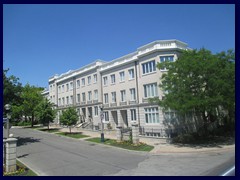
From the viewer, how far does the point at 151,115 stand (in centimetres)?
2750

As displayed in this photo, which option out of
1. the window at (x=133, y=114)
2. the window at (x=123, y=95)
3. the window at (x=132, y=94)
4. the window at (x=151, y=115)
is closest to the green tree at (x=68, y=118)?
the window at (x=123, y=95)

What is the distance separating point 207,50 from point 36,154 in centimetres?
1766

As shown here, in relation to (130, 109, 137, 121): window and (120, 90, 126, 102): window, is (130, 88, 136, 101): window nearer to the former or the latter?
(130, 109, 137, 121): window

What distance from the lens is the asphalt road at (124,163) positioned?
12258 mm

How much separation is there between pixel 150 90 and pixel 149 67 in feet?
9.45

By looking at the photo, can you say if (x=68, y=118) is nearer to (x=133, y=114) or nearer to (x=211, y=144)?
(x=133, y=114)

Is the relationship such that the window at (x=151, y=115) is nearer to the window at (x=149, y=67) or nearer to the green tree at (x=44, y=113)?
the window at (x=149, y=67)

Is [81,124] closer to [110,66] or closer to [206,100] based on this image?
[110,66]

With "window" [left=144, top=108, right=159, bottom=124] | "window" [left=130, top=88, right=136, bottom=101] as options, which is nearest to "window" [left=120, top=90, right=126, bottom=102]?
"window" [left=130, top=88, right=136, bottom=101]

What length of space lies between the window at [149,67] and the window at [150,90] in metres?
1.79

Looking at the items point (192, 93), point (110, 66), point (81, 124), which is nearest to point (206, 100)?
point (192, 93)

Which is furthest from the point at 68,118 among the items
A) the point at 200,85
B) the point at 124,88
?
the point at 200,85

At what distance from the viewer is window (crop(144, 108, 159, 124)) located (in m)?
26.7

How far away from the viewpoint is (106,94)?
36.2 m
